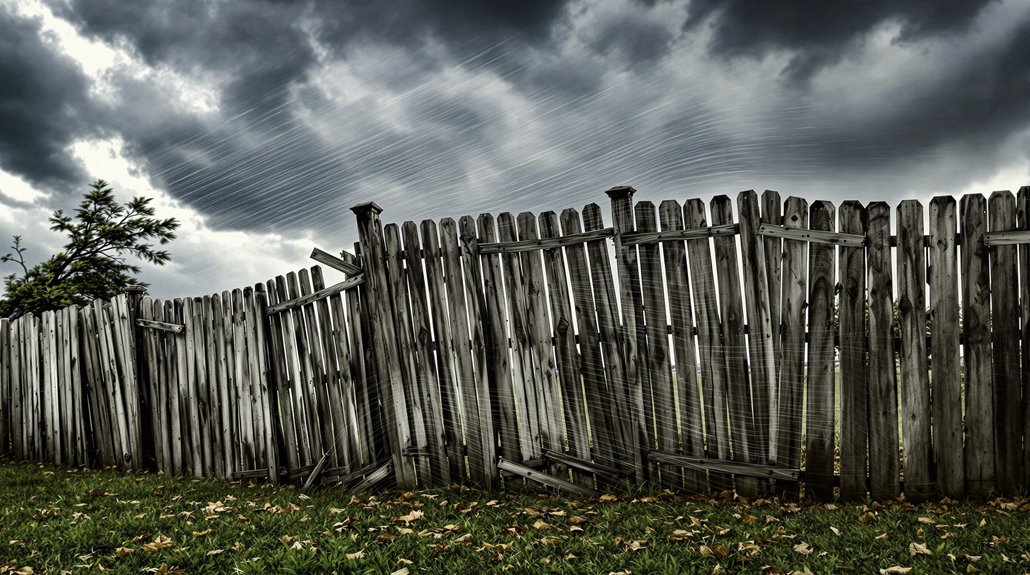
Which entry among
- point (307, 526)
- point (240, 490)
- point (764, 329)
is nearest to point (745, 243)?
point (764, 329)

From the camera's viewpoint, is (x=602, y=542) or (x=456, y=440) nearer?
(x=602, y=542)

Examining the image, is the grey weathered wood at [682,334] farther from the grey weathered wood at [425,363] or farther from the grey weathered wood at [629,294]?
the grey weathered wood at [425,363]

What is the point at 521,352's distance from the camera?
5211 millimetres

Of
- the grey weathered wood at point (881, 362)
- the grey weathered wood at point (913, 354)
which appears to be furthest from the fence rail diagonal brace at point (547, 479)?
the grey weathered wood at point (913, 354)

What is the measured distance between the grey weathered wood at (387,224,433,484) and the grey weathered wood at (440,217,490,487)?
393 mm

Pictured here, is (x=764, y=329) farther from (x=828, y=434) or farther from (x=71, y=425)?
(x=71, y=425)

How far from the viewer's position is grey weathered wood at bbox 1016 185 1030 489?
4.45m

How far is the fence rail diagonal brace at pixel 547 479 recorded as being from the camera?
5.18 m

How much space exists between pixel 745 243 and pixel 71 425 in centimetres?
850

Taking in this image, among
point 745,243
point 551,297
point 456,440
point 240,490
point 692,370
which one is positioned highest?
point 745,243

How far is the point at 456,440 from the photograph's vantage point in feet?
17.9

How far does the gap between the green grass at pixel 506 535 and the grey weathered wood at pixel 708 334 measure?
1.80 feet

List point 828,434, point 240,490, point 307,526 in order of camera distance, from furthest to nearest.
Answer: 1. point 240,490
2. point 828,434
3. point 307,526

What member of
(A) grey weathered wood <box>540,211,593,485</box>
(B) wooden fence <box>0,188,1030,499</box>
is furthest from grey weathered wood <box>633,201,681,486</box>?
(A) grey weathered wood <box>540,211,593,485</box>
